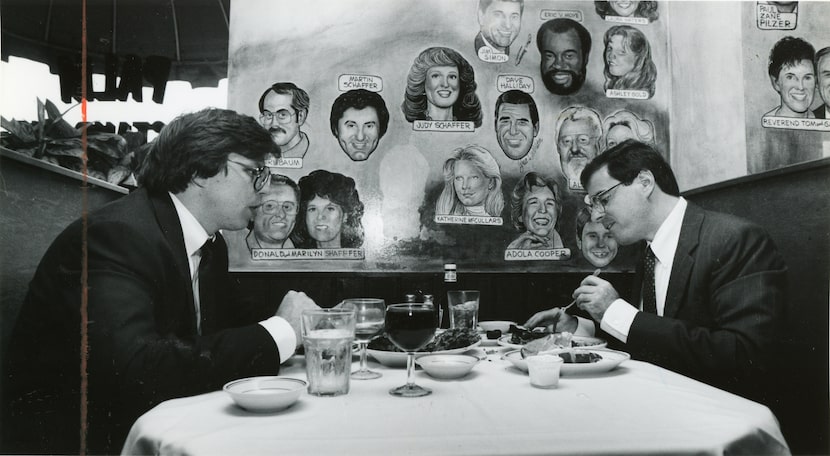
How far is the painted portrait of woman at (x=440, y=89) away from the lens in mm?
2580

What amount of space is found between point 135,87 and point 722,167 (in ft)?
7.19

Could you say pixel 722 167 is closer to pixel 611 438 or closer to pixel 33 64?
pixel 611 438

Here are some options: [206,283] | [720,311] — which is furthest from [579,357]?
[206,283]

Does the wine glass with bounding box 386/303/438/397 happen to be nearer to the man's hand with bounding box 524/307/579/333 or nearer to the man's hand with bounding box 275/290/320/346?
the man's hand with bounding box 275/290/320/346

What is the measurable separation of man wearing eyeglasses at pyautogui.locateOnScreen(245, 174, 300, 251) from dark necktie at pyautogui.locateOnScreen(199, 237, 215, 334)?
2.05 feet

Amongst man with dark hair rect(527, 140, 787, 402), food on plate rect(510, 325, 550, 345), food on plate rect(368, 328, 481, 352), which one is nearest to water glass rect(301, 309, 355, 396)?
food on plate rect(368, 328, 481, 352)

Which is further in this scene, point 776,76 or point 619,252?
point 619,252

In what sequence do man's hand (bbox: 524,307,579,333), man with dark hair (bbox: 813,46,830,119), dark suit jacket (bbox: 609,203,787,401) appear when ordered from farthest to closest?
1. man's hand (bbox: 524,307,579,333)
2. man with dark hair (bbox: 813,46,830,119)
3. dark suit jacket (bbox: 609,203,787,401)

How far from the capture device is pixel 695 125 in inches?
91.0

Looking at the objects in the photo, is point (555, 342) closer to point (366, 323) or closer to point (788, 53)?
point (366, 323)

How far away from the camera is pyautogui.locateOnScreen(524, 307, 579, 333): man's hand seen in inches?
76.2

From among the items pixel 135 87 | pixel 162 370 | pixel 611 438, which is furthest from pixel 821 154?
pixel 135 87

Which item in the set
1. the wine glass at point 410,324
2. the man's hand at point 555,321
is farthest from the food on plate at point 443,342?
the man's hand at point 555,321

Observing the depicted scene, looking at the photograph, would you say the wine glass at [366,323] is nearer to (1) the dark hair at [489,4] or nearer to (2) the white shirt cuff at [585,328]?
(2) the white shirt cuff at [585,328]
